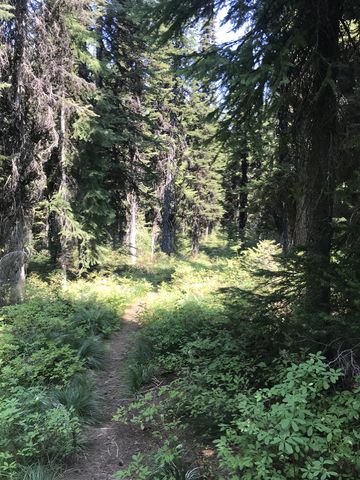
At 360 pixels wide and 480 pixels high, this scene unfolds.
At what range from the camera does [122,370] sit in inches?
280

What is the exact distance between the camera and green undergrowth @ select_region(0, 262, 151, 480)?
166 inches

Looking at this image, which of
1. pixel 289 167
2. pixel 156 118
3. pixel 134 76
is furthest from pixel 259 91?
pixel 156 118

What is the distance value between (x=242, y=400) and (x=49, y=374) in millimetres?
3783

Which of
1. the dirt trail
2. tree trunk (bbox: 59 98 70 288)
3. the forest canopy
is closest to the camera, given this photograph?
the forest canopy

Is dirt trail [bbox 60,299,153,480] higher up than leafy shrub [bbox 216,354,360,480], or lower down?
lower down

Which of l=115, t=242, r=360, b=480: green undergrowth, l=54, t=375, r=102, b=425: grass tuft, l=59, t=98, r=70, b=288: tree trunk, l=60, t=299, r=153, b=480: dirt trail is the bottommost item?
l=60, t=299, r=153, b=480: dirt trail

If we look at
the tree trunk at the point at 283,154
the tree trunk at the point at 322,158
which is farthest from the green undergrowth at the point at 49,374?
the tree trunk at the point at 283,154

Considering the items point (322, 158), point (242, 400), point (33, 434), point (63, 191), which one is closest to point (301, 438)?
point (242, 400)

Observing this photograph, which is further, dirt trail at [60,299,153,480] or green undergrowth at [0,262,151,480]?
dirt trail at [60,299,153,480]

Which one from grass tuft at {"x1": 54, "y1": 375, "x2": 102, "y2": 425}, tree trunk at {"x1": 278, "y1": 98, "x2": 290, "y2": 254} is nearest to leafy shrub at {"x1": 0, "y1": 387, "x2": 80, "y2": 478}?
grass tuft at {"x1": 54, "y1": 375, "x2": 102, "y2": 425}

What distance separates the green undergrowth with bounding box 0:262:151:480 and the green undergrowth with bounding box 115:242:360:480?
2.32ft

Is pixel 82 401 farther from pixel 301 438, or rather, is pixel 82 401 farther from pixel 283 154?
pixel 283 154

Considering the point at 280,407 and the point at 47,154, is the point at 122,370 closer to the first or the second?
the point at 280,407

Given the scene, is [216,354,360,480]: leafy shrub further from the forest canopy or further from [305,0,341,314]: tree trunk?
[305,0,341,314]: tree trunk
